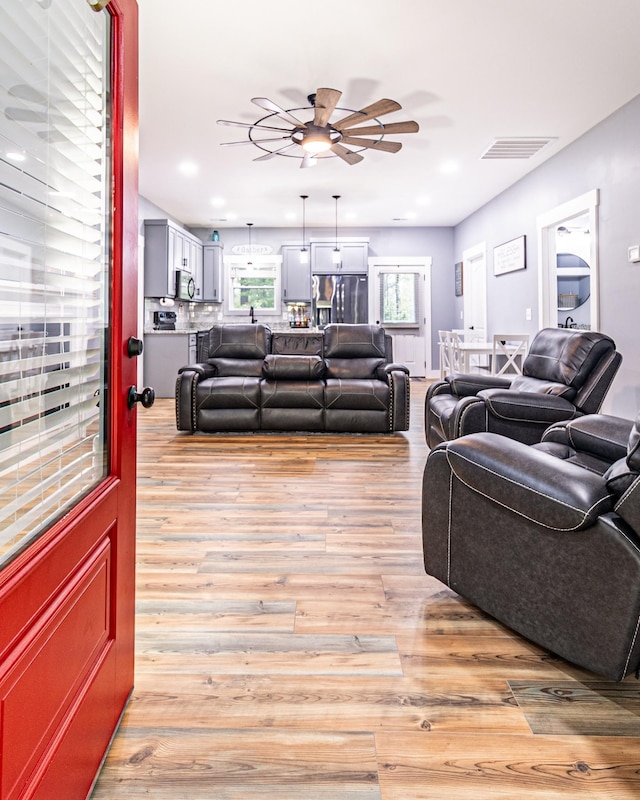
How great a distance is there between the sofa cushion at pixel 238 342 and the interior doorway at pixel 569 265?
314cm

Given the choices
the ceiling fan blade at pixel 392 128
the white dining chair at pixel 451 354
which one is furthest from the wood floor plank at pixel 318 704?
the white dining chair at pixel 451 354

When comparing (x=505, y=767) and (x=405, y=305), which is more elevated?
(x=405, y=305)

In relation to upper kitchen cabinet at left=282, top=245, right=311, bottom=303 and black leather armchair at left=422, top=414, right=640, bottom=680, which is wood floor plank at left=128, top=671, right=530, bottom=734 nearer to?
black leather armchair at left=422, top=414, right=640, bottom=680

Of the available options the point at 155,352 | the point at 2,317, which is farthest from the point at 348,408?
the point at 2,317

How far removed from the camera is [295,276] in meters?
8.89

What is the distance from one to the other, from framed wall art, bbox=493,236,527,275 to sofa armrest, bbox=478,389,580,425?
11.8 feet

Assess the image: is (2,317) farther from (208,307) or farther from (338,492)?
(208,307)

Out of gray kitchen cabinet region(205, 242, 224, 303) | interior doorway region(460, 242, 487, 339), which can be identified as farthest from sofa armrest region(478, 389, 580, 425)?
gray kitchen cabinet region(205, 242, 224, 303)

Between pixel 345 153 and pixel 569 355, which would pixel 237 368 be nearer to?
pixel 345 153

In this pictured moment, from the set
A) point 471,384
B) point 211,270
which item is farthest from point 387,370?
point 211,270

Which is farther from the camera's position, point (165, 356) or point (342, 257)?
point (342, 257)

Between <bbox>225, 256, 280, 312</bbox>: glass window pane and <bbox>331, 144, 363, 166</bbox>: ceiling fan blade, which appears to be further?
<bbox>225, 256, 280, 312</bbox>: glass window pane

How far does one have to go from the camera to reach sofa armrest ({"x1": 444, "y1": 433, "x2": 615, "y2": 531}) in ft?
4.05

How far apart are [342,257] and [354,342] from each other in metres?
4.02
